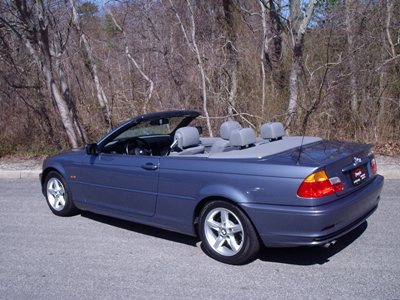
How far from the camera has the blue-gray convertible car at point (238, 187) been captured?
4117 millimetres

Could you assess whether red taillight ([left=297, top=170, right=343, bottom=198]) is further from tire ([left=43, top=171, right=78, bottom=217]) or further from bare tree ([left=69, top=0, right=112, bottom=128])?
bare tree ([left=69, top=0, right=112, bottom=128])

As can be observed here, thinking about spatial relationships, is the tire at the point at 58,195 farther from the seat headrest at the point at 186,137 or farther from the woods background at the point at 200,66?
the woods background at the point at 200,66

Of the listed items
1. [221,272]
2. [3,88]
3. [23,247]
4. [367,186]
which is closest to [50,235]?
[23,247]

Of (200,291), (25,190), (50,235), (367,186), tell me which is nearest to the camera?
(200,291)

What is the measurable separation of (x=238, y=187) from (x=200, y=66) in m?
7.99

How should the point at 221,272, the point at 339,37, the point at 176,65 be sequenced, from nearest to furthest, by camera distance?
the point at 221,272, the point at 339,37, the point at 176,65

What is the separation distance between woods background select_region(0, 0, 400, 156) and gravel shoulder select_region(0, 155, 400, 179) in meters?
0.95

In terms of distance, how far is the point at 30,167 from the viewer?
10.3m

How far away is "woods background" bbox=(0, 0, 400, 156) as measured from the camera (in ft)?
35.2

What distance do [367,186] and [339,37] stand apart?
7371 mm

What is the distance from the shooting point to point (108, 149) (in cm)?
604

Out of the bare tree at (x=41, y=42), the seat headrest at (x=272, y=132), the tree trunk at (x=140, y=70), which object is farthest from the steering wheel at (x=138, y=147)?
the tree trunk at (x=140, y=70)

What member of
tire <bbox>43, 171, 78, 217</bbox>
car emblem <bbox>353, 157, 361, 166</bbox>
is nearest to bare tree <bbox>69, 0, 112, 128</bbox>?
tire <bbox>43, 171, 78, 217</bbox>

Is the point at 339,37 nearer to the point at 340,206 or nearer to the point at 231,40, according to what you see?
the point at 231,40
